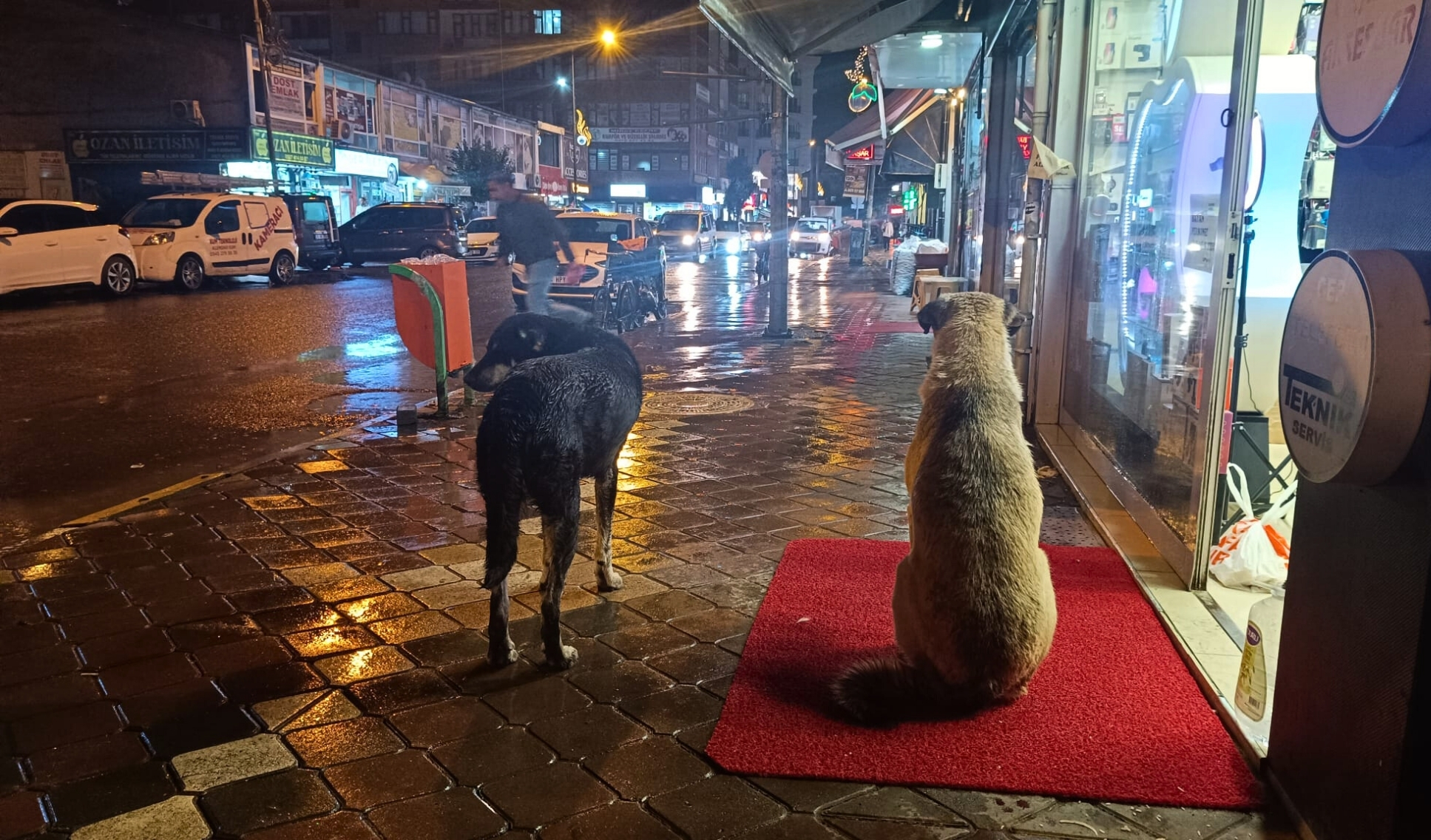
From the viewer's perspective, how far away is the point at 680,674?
3.86m

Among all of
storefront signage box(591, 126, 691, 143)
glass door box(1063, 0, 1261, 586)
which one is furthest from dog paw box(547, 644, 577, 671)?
storefront signage box(591, 126, 691, 143)

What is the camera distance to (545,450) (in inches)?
148

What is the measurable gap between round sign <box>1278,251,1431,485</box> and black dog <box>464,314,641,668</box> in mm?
2447

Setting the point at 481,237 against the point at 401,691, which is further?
the point at 481,237

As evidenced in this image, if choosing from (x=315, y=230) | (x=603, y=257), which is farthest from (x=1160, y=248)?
(x=315, y=230)

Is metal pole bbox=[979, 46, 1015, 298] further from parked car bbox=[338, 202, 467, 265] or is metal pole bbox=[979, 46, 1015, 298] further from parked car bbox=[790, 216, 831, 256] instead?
parked car bbox=[790, 216, 831, 256]

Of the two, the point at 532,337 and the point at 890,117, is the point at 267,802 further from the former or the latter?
the point at 890,117

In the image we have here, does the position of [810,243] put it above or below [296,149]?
below

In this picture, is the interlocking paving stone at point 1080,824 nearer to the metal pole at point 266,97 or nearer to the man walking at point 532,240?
the man walking at point 532,240

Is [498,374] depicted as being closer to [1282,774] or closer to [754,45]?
[1282,774]

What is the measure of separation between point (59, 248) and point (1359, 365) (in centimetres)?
2049

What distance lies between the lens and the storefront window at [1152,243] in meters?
5.15

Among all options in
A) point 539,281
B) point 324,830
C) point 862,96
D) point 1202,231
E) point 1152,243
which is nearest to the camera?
point 324,830

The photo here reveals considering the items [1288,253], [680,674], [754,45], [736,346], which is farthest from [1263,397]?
[736,346]
